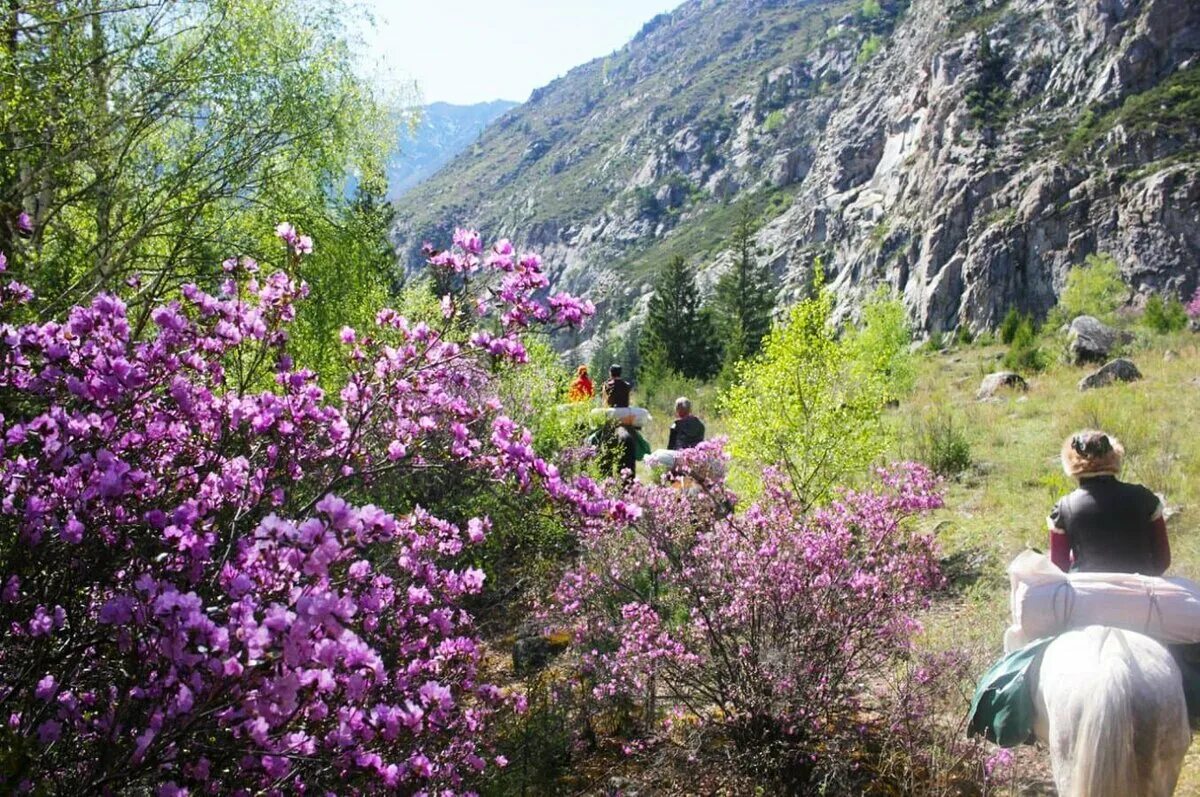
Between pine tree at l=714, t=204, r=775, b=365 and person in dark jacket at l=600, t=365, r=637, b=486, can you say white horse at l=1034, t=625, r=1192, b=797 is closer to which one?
person in dark jacket at l=600, t=365, r=637, b=486

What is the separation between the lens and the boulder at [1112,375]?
16578 mm

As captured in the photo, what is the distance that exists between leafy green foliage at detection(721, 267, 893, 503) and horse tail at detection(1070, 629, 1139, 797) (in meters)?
4.20

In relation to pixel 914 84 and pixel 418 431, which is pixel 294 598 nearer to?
pixel 418 431

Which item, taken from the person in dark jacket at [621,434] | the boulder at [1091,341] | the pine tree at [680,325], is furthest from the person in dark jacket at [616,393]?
the pine tree at [680,325]

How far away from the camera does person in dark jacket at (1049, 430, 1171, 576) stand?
12.5 ft

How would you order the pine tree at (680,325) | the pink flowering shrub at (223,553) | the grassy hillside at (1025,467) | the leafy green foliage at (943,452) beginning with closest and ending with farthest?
1. the pink flowering shrub at (223,553)
2. the grassy hillside at (1025,467)
3. the leafy green foliage at (943,452)
4. the pine tree at (680,325)

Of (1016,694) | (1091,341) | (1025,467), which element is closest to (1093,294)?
(1091,341)

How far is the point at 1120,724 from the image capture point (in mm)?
2986

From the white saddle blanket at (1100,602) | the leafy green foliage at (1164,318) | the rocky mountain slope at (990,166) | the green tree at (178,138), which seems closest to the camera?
the white saddle blanket at (1100,602)

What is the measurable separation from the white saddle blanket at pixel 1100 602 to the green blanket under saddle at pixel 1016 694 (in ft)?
0.33

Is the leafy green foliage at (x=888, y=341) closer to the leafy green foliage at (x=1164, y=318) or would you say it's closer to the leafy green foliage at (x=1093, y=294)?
the leafy green foliage at (x=1164, y=318)

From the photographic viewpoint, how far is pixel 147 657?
6.21 ft

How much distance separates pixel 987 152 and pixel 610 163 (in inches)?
5452

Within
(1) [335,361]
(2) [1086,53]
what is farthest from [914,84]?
(1) [335,361]
